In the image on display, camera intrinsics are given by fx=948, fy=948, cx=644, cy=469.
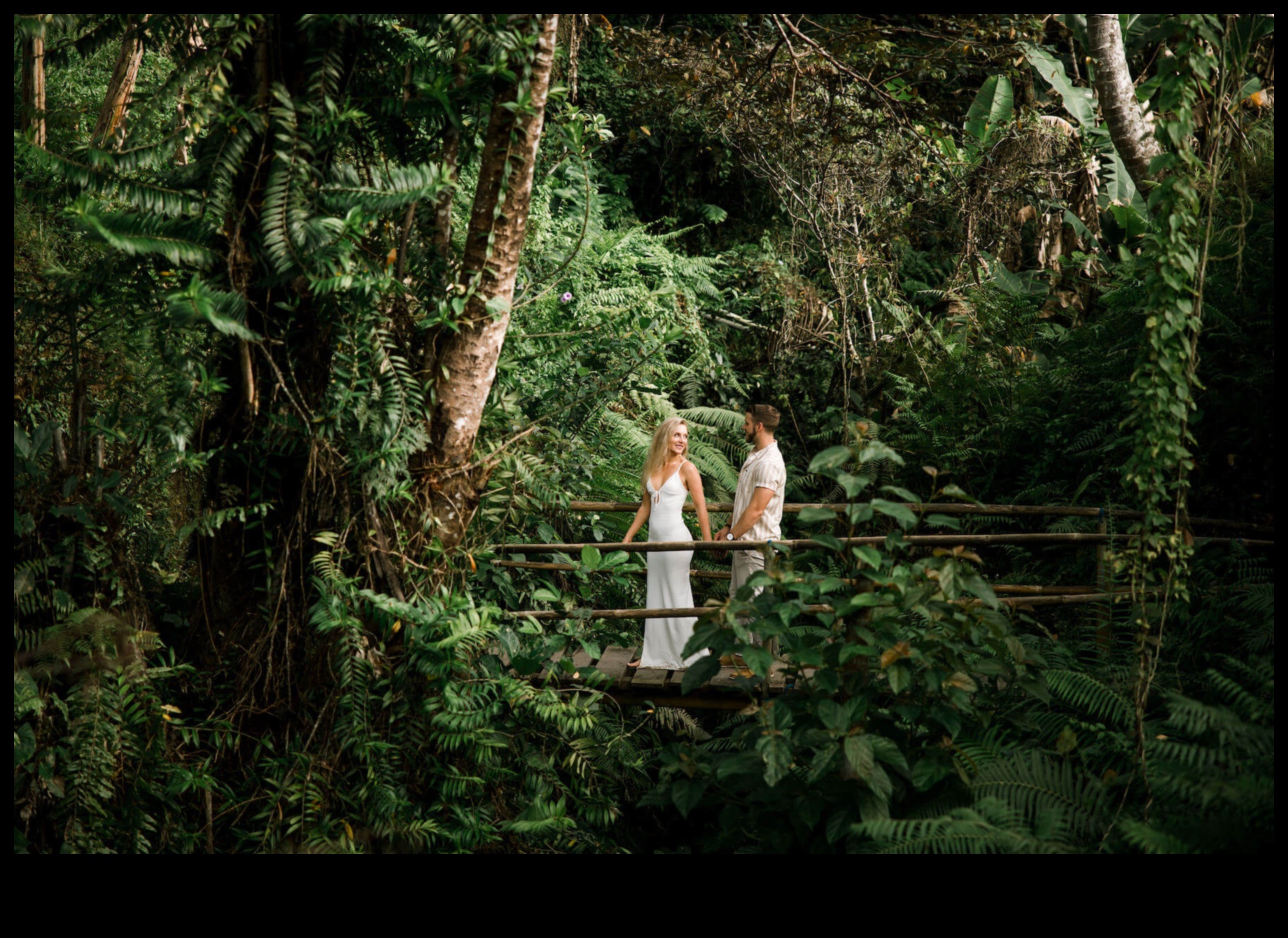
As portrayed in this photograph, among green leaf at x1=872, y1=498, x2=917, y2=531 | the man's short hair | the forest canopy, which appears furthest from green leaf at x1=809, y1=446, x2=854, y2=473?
the man's short hair

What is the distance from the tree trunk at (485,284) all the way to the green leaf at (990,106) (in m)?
5.32

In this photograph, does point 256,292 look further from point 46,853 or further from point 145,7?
point 46,853

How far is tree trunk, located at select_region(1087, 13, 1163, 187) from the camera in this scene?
280 inches

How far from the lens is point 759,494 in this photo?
19.4 ft

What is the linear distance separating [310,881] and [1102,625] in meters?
4.29

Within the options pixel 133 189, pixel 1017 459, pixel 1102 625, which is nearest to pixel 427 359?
pixel 133 189

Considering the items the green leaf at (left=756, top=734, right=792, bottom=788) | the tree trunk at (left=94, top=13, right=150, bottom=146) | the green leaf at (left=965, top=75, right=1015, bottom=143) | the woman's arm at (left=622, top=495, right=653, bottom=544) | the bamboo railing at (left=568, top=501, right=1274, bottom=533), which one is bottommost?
the green leaf at (left=756, top=734, right=792, bottom=788)

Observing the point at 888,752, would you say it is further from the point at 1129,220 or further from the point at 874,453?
the point at 1129,220

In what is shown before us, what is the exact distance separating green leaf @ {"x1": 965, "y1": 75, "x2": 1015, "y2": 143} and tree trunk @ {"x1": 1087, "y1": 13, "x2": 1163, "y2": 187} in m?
1.00

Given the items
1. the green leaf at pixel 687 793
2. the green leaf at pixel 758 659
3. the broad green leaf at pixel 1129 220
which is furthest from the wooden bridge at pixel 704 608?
the broad green leaf at pixel 1129 220

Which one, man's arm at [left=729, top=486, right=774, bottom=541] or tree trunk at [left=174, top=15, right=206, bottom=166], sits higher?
tree trunk at [left=174, top=15, right=206, bottom=166]

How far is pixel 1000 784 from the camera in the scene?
4.09 metres

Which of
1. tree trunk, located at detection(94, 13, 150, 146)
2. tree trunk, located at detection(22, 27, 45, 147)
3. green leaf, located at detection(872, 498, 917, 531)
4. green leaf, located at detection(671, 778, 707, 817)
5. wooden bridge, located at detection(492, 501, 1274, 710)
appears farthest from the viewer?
tree trunk, located at detection(94, 13, 150, 146)

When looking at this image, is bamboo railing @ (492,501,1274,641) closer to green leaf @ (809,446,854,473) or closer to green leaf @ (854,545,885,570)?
green leaf @ (854,545,885,570)
